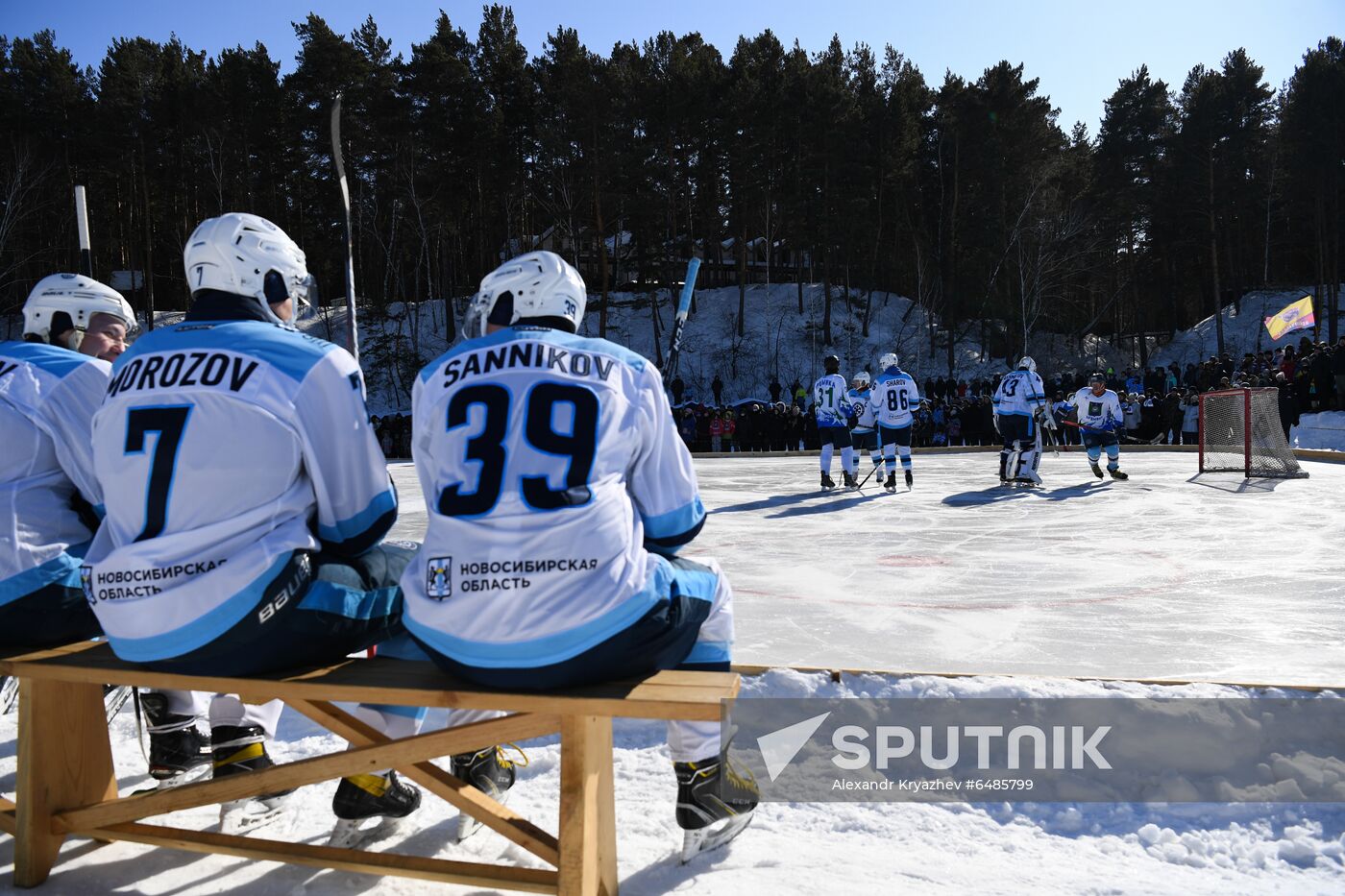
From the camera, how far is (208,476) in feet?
7.39

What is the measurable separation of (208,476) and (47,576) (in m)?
1.03

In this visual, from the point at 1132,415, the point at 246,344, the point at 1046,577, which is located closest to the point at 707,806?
the point at 246,344

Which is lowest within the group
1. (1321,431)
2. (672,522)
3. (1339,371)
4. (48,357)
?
(1321,431)

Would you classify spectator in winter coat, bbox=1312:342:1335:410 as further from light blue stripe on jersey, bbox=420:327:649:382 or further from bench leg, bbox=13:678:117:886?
bench leg, bbox=13:678:117:886

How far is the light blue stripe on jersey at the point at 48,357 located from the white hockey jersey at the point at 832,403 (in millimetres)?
10572

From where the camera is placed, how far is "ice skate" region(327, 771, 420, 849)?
8.91ft

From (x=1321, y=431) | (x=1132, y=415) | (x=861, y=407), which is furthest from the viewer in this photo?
(x=1132, y=415)

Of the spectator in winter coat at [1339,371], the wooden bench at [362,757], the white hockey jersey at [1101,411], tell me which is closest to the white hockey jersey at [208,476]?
the wooden bench at [362,757]

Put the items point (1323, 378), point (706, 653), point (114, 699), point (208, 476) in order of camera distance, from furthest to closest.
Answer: point (1323, 378) → point (114, 699) → point (706, 653) → point (208, 476)

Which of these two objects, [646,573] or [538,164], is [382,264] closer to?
[538,164]

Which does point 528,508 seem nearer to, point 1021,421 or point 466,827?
point 466,827

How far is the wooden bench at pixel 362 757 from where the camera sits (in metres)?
2.21

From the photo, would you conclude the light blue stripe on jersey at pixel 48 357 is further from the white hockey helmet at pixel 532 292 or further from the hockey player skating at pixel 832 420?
the hockey player skating at pixel 832 420

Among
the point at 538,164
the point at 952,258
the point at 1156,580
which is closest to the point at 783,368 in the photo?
the point at 952,258
